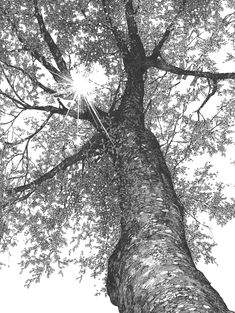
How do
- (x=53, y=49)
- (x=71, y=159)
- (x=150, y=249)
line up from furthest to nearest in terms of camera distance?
(x=53, y=49) → (x=71, y=159) → (x=150, y=249)

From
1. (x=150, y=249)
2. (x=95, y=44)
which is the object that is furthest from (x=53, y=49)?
(x=150, y=249)

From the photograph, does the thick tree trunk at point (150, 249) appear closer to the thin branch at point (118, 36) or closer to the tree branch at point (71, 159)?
the tree branch at point (71, 159)

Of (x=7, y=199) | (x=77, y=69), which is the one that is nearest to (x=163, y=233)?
(x=7, y=199)

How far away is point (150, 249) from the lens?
4176 millimetres

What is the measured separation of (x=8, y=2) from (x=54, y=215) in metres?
4.88

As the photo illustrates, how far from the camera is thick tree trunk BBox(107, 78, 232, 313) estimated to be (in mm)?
3330

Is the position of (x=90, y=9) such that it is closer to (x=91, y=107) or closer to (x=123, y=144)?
(x=91, y=107)

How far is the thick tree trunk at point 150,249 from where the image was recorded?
3.33m

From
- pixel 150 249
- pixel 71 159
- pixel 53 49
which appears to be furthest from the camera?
pixel 53 49

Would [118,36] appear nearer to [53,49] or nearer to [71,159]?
[53,49]

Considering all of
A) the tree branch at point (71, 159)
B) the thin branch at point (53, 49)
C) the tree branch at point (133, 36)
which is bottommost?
the tree branch at point (71, 159)

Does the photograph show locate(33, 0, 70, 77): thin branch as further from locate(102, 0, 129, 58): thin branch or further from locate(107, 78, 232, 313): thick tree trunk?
locate(107, 78, 232, 313): thick tree trunk

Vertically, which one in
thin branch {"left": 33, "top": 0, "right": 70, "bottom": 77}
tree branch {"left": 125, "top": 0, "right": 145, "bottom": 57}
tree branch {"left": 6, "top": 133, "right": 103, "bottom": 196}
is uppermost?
tree branch {"left": 125, "top": 0, "right": 145, "bottom": 57}

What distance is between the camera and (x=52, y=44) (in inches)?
329
